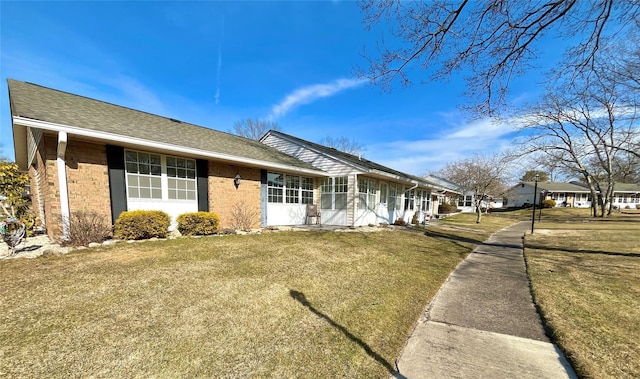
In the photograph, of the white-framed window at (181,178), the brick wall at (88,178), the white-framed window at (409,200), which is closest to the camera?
the brick wall at (88,178)

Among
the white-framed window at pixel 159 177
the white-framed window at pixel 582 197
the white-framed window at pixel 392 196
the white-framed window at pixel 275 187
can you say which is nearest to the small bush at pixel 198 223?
the white-framed window at pixel 159 177

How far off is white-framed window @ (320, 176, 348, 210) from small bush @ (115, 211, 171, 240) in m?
7.53

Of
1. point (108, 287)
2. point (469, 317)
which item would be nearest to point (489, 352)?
point (469, 317)

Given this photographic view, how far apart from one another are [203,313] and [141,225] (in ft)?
16.1

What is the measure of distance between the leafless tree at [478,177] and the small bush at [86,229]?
20.0m

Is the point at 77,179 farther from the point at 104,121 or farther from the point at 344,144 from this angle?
the point at 344,144

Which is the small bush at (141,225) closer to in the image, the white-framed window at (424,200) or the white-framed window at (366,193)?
the white-framed window at (366,193)

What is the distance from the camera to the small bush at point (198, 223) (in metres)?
7.57

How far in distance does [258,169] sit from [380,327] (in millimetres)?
8543

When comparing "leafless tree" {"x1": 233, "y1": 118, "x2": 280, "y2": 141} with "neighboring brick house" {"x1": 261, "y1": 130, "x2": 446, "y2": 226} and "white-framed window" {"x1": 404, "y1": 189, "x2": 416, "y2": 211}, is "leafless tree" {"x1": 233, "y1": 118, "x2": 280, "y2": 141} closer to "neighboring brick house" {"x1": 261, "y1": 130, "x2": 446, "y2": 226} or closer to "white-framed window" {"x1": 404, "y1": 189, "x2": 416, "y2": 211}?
Answer: "neighboring brick house" {"x1": 261, "y1": 130, "x2": 446, "y2": 226}

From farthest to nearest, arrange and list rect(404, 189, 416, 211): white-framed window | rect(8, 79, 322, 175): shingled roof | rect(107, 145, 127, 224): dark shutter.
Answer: rect(404, 189, 416, 211): white-framed window < rect(107, 145, 127, 224): dark shutter < rect(8, 79, 322, 175): shingled roof

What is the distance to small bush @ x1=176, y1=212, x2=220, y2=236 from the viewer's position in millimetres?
7566

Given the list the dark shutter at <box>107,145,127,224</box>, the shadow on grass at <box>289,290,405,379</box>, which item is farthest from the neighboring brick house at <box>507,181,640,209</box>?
the dark shutter at <box>107,145,127,224</box>

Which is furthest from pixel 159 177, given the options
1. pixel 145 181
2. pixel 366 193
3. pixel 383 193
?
pixel 383 193
